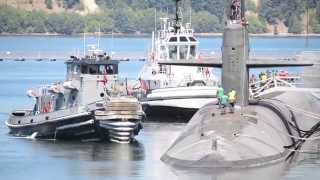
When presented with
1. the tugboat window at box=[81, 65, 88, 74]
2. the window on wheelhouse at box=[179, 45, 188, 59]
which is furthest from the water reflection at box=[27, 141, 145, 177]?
the window on wheelhouse at box=[179, 45, 188, 59]

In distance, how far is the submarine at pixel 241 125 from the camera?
38.7 metres

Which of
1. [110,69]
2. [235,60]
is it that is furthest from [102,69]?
[235,60]

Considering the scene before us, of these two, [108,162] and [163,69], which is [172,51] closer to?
[163,69]

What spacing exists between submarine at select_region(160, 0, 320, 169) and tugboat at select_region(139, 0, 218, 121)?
5336mm

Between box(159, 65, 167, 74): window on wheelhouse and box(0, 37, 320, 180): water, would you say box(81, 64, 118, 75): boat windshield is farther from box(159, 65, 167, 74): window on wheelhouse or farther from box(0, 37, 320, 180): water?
box(159, 65, 167, 74): window on wheelhouse

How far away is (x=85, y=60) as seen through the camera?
50.4 meters

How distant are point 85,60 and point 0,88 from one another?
40267 mm

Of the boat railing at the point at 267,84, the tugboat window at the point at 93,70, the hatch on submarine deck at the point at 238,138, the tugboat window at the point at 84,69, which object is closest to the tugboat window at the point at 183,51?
the boat railing at the point at 267,84

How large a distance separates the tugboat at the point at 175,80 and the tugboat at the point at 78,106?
278 inches

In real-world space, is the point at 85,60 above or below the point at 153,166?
above

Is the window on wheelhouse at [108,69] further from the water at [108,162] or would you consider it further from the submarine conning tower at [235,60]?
the submarine conning tower at [235,60]

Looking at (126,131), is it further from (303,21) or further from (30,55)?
(303,21)

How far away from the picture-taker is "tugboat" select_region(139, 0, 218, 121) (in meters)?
57.6

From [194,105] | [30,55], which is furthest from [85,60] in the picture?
[30,55]
